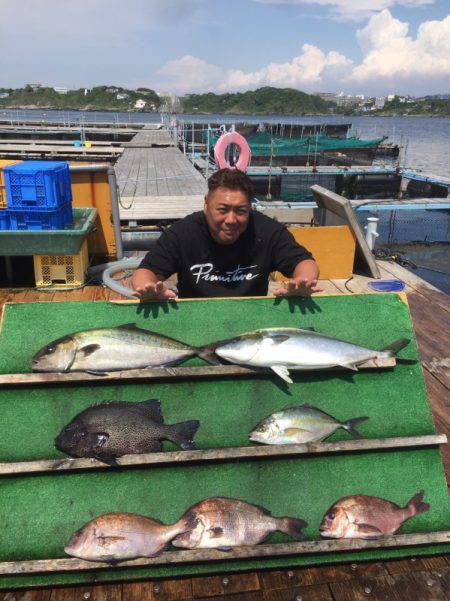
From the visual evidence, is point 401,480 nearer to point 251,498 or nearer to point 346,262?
point 251,498

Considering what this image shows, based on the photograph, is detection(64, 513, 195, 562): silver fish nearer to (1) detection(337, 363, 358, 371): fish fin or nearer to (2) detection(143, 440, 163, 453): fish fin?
(2) detection(143, 440, 163, 453): fish fin

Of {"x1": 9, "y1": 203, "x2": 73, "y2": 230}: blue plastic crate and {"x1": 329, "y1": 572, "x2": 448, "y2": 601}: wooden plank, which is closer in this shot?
{"x1": 329, "y1": 572, "x2": 448, "y2": 601}: wooden plank

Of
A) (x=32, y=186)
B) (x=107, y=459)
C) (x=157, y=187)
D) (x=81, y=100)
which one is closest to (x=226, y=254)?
(x=107, y=459)

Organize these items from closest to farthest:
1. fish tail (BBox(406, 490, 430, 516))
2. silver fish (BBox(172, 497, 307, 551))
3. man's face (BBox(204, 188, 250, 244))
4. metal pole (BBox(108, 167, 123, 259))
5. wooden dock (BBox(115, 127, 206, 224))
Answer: silver fish (BBox(172, 497, 307, 551)) → fish tail (BBox(406, 490, 430, 516)) → man's face (BBox(204, 188, 250, 244)) → metal pole (BBox(108, 167, 123, 259)) → wooden dock (BBox(115, 127, 206, 224))

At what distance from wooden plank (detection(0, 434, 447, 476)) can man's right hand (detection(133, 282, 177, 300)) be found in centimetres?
112

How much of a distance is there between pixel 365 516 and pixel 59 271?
19.2 ft

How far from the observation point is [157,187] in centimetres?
1445

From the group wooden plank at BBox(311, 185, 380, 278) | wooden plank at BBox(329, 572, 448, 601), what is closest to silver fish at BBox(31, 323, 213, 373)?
wooden plank at BBox(329, 572, 448, 601)

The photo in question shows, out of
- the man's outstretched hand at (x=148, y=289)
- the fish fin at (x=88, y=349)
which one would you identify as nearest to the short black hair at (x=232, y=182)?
the man's outstretched hand at (x=148, y=289)

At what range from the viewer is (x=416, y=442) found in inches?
113

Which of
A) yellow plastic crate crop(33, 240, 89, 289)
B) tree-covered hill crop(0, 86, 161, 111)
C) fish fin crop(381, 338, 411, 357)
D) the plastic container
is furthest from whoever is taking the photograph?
tree-covered hill crop(0, 86, 161, 111)

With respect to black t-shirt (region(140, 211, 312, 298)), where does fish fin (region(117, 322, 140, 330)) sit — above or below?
below

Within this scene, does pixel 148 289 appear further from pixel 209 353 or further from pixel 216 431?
pixel 216 431

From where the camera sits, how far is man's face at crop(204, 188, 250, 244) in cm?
322
